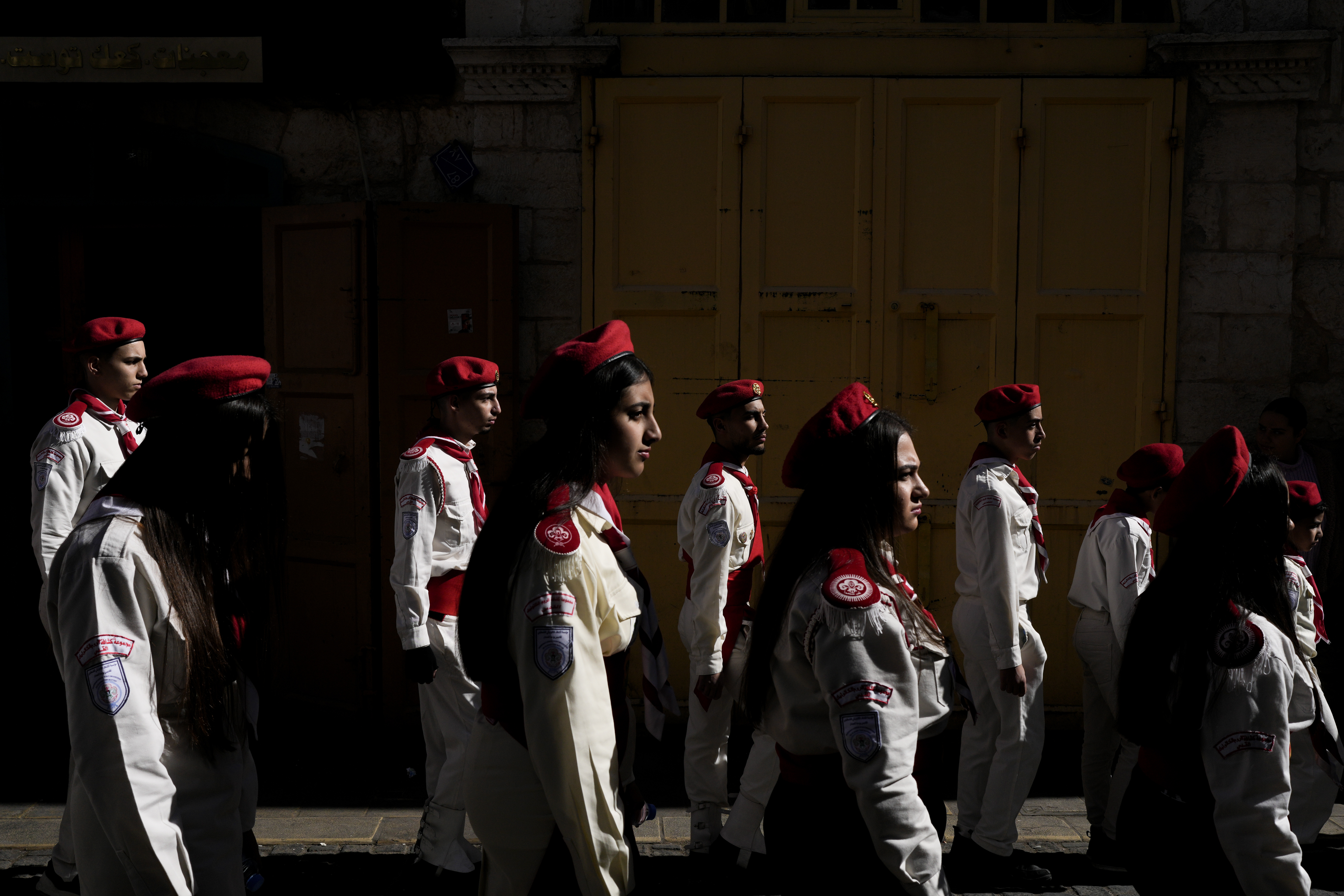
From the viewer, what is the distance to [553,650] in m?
A: 2.06

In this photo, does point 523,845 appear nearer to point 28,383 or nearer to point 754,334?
point 754,334

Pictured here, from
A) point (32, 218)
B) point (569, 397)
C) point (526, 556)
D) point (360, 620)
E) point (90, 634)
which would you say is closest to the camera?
point (90, 634)

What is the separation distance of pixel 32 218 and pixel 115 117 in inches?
33.8

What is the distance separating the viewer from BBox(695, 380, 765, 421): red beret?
4.71 m

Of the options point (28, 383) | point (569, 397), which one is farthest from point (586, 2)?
point (569, 397)

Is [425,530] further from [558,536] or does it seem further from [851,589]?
[851,589]

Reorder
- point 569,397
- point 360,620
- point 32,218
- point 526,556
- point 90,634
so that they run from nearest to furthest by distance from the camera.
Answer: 1. point 90,634
2. point 526,556
3. point 569,397
4. point 360,620
5. point 32,218

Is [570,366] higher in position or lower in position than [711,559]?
higher

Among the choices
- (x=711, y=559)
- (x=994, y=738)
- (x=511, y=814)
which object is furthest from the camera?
(x=994, y=738)

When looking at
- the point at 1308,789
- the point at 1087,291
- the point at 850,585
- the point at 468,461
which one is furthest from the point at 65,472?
the point at 1087,291

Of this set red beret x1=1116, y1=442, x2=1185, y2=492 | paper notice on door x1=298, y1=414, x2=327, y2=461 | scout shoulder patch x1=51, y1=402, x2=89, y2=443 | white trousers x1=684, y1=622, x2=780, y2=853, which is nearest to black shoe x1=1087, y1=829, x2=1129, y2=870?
white trousers x1=684, y1=622, x2=780, y2=853

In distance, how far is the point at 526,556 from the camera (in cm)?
215

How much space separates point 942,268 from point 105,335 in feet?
14.0

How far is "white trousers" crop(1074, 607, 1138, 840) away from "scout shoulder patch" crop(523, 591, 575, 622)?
10.4 ft
